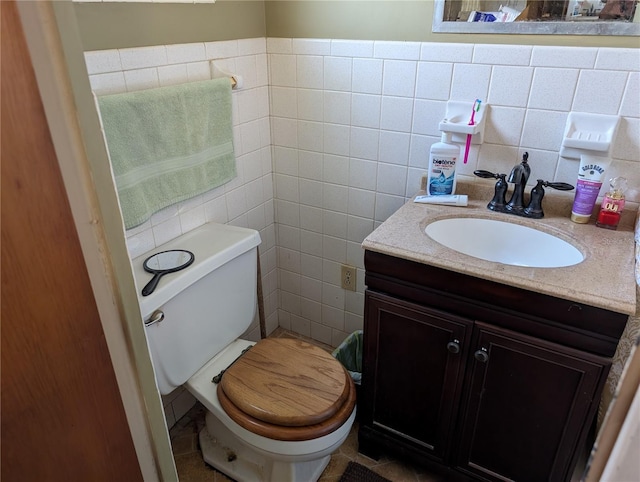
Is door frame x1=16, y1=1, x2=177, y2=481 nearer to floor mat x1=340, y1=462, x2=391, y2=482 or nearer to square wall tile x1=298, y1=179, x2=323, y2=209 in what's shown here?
floor mat x1=340, y1=462, x2=391, y2=482

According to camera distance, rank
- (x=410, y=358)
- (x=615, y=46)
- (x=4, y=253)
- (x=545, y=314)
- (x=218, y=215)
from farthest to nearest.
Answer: (x=218, y=215) < (x=410, y=358) < (x=615, y=46) < (x=545, y=314) < (x=4, y=253)

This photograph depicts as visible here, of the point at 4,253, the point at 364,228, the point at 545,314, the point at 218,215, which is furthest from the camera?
the point at 364,228

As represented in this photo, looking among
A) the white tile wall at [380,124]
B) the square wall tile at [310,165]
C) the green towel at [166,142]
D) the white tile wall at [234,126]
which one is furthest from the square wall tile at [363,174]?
the green towel at [166,142]

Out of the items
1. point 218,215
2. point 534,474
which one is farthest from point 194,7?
point 534,474

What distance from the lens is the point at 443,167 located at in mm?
1478

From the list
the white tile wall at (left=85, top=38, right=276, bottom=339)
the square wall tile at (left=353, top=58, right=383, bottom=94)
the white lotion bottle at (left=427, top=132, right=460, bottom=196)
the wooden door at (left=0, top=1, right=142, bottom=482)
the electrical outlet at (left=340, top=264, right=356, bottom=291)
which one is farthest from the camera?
the electrical outlet at (left=340, top=264, right=356, bottom=291)

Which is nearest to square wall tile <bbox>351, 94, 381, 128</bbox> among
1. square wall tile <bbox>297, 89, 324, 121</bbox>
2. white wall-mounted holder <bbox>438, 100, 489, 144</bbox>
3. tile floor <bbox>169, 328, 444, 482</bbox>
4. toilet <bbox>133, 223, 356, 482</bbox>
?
square wall tile <bbox>297, 89, 324, 121</bbox>

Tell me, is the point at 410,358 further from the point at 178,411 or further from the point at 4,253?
the point at 4,253

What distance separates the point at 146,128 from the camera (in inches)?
50.7

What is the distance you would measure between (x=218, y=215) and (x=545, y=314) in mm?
1123

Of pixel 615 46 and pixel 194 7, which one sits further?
pixel 194 7

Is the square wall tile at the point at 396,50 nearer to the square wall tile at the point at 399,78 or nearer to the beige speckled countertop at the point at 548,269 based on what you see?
the square wall tile at the point at 399,78

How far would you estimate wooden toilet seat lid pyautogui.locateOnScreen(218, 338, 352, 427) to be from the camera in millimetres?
1251

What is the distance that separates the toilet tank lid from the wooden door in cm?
53
